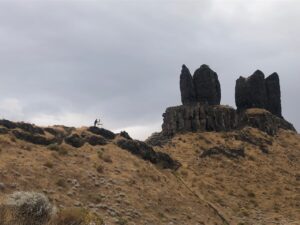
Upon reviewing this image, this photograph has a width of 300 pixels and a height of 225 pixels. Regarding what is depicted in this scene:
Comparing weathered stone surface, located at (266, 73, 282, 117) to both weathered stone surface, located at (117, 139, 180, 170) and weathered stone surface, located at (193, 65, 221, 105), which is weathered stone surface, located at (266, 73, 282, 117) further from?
weathered stone surface, located at (117, 139, 180, 170)

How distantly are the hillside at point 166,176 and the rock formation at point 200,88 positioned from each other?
9438mm

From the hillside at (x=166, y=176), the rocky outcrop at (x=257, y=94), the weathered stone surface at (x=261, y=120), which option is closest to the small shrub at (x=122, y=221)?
the hillside at (x=166, y=176)

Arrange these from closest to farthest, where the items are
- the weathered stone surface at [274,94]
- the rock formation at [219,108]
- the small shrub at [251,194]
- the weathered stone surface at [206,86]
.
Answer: the small shrub at [251,194], the rock formation at [219,108], the weathered stone surface at [206,86], the weathered stone surface at [274,94]

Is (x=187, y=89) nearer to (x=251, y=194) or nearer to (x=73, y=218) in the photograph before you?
(x=251, y=194)

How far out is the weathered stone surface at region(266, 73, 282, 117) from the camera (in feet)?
319

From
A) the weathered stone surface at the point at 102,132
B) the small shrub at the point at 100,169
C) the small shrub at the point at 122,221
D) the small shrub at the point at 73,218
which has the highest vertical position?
the weathered stone surface at the point at 102,132

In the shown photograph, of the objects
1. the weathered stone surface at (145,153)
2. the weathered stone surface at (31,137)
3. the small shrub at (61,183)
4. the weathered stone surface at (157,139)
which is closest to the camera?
the small shrub at (61,183)

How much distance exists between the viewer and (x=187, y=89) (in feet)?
302

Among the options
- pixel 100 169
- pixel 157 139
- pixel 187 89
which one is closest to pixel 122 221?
pixel 100 169

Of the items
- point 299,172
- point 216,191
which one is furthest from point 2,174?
point 299,172

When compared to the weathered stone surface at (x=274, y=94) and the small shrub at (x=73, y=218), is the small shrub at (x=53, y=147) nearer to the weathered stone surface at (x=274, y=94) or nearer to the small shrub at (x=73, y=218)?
the small shrub at (x=73, y=218)

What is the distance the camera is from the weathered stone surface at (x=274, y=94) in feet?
319

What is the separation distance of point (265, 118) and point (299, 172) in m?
16.4

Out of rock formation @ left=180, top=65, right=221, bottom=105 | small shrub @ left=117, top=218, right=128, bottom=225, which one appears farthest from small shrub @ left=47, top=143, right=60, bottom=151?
rock formation @ left=180, top=65, right=221, bottom=105
